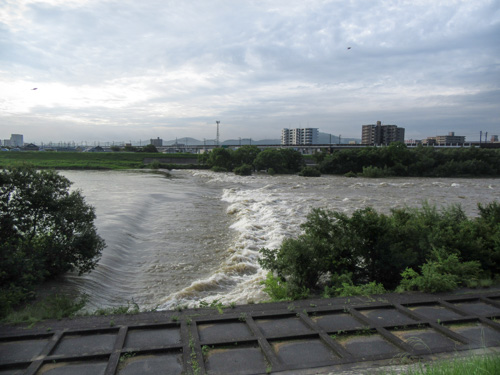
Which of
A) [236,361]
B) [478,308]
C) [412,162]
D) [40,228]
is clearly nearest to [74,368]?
[236,361]

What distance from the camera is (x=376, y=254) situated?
24.3 feet

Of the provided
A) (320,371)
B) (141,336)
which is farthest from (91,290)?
(320,371)

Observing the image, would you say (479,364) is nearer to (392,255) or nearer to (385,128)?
(392,255)

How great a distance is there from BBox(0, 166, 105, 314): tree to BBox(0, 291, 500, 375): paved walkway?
7.61 feet

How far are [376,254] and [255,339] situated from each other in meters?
3.99

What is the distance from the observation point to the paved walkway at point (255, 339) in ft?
12.7

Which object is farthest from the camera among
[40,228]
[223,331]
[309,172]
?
[309,172]

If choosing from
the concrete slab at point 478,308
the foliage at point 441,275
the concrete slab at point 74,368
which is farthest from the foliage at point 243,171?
the concrete slab at point 74,368

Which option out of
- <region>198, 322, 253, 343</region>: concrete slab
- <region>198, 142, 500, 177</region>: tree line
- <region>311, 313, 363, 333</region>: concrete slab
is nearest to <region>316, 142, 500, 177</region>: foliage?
<region>198, 142, 500, 177</region>: tree line

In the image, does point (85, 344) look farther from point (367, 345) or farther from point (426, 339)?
point (426, 339)

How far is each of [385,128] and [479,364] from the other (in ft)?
449

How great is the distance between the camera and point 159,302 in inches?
320

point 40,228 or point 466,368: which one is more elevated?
point 40,228

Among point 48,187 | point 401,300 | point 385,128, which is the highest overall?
point 385,128
